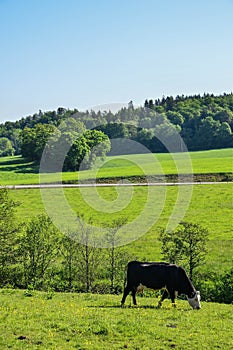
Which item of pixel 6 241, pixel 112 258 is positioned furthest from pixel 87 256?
pixel 6 241

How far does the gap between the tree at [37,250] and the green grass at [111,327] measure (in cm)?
1551

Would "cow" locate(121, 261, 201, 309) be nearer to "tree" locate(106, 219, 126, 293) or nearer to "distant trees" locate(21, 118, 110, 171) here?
"tree" locate(106, 219, 126, 293)

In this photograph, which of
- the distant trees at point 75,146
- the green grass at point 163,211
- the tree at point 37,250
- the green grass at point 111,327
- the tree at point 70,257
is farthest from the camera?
the distant trees at point 75,146

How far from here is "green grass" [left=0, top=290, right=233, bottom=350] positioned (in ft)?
39.9

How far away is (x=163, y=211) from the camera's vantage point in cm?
6166

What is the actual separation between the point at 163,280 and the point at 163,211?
44.3m

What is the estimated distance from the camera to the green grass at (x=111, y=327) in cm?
1215

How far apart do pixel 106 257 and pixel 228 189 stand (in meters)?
44.2

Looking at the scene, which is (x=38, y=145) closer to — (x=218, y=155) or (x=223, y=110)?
(x=218, y=155)

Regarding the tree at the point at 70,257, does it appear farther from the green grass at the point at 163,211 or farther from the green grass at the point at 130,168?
the green grass at the point at 130,168

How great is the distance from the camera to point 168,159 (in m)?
130

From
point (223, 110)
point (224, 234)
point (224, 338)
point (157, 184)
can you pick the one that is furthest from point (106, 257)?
point (223, 110)

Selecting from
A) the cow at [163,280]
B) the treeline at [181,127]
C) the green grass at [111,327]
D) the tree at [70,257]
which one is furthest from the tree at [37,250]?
the treeline at [181,127]

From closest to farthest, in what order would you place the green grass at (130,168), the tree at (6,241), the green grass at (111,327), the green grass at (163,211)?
the green grass at (111,327) → the tree at (6,241) → the green grass at (163,211) → the green grass at (130,168)
